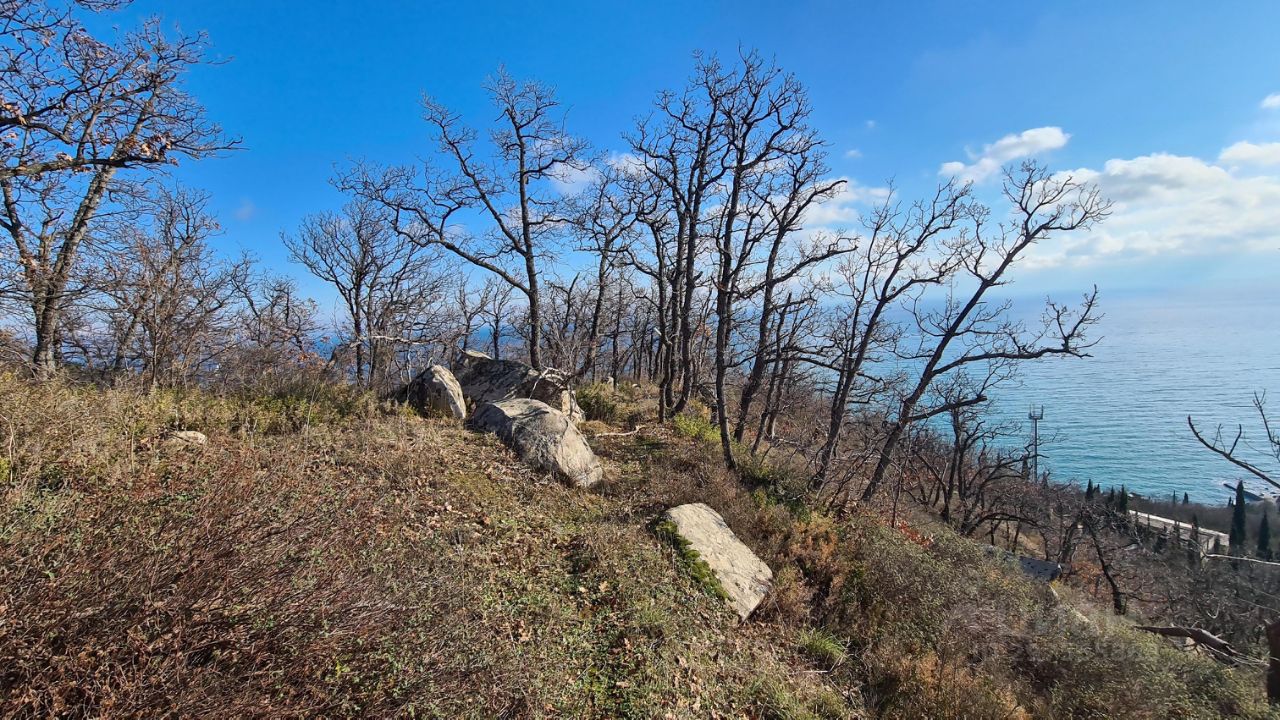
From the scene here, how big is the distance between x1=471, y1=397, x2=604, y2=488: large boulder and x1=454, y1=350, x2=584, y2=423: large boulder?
146 cm

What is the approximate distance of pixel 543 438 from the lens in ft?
28.2

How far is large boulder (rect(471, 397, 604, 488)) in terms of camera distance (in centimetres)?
823

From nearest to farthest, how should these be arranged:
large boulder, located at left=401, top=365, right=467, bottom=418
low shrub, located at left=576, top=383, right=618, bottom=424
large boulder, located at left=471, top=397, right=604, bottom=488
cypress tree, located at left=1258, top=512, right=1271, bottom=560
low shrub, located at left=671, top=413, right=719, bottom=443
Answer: large boulder, located at left=471, top=397, right=604, bottom=488 < large boulder, located at left=401, top=365, right=467, bottom=418 < low shrub, located at left=671, top=413, right=719, bottom=443 < low shrub, located at left=576, top=383, right=618, bottom=424 < cypress tree, located at left=1258, top=512, right=1271, bottom=560

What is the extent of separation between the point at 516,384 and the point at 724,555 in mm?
6501

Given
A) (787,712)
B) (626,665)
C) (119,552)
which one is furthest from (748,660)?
(119,552)

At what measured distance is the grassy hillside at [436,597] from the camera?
2.57 metres

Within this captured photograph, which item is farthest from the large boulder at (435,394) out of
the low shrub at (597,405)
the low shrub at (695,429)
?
the low shrub at (695,429)

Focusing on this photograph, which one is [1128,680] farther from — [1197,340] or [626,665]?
[1197,340]

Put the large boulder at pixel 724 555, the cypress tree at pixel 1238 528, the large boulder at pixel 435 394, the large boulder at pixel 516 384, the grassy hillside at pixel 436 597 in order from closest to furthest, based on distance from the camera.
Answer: the grassy hillside at pixel 436 597, the large boulder at pixel 724 555, the large boulder at pixel 435 394, the large boulder at pixel 516 384, the cypress tree at pixel 1238 528

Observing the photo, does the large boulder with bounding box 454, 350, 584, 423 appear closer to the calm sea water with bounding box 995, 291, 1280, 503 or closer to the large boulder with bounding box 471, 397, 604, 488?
the large boulder with bounding box 471, 397, 604, 488

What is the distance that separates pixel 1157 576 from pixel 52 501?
1534 inches

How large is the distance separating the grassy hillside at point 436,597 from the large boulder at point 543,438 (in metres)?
0.38

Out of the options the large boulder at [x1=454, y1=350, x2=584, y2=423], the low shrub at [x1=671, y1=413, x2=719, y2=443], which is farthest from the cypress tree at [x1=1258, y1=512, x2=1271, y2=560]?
the large boulder at [x1=454, y1=350, x2=584, y2=423]

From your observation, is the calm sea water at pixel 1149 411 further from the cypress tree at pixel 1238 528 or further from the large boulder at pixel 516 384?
the large boulder at pixel 516 384
